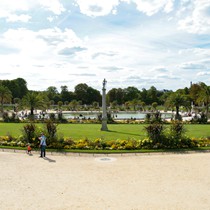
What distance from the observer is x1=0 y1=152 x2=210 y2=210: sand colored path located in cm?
867

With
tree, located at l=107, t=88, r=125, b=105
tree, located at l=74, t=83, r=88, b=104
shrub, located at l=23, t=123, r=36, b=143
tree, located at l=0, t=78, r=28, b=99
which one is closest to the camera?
shrub, located at l=23, t=123, r=36, b=143

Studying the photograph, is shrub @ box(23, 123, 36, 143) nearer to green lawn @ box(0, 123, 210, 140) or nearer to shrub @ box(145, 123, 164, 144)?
green lawn @ box(0, 123, 210, 140)

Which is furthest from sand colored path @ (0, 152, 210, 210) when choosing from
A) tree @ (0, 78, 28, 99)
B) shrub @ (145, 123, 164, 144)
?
tree @ (0, 78, 28, 99)

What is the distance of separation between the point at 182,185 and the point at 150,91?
106700 mm

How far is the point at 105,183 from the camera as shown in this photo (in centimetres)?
1076

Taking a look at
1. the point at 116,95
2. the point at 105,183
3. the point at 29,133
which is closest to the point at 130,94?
the point at 116,95

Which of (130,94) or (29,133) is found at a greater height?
(130,94)

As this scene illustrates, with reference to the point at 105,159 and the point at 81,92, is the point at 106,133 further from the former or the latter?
the point at 81,92

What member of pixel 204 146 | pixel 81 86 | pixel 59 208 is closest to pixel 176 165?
pixel 204 146

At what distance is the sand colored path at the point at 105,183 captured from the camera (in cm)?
867

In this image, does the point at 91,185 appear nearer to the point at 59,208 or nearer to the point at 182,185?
the point at 59,208

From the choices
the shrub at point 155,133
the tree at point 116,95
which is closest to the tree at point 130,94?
the tree at point 116,95

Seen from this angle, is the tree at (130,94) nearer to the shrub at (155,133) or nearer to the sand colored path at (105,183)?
the shrub at (155,133)

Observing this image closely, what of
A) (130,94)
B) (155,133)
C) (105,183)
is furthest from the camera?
(130,94)
